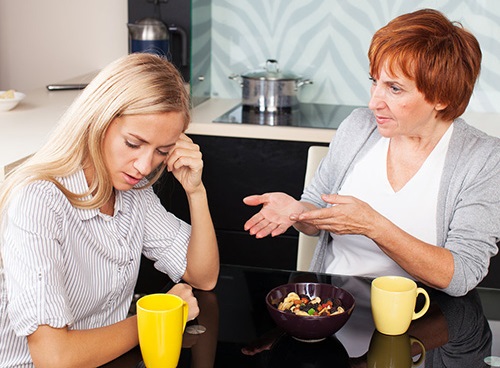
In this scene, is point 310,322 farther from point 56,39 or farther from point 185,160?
point 56,39

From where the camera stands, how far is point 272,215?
1759 millimetres

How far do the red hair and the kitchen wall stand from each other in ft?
5.63

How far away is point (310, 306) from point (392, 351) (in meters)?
0.16

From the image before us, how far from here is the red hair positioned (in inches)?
70.0

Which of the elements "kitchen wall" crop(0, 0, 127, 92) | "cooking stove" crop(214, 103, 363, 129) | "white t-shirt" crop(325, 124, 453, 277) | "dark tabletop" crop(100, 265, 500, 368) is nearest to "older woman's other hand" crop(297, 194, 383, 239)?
"dark tabletop" crop(100, 265, 500, 368)

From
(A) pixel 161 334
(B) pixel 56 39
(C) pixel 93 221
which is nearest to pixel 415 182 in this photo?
(C) pixel 93 221

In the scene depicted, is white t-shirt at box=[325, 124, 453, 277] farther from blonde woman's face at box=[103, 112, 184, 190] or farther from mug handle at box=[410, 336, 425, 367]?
blonde woman's face at box=[103, 112, 184, 190]

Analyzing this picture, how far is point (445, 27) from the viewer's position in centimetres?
181

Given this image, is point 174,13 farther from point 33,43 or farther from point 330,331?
point 330,331

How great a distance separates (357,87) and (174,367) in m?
2.06

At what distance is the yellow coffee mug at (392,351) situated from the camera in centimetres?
127

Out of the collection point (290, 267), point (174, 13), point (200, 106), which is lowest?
point (290, 267)

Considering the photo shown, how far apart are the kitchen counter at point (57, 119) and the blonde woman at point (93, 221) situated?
634 millimetres

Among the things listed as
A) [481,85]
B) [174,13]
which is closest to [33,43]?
[174,13]
